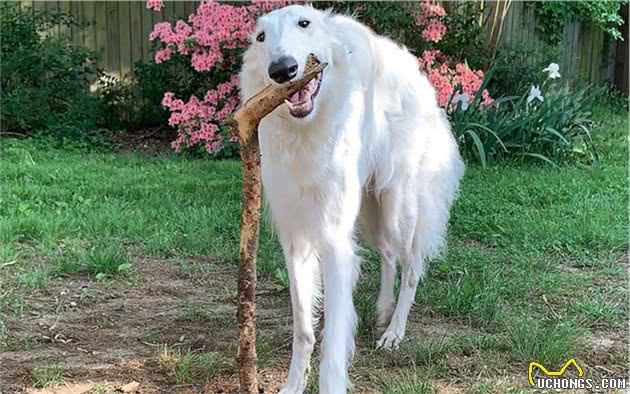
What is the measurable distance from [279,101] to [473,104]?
4.94m

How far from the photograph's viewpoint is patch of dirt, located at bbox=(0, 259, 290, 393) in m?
2.67

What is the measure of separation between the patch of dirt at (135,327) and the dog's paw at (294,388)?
9 cm

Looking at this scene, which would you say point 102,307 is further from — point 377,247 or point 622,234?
point 622,234

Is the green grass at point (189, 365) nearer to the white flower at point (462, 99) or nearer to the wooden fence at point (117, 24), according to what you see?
the white flower at point (462, 99)

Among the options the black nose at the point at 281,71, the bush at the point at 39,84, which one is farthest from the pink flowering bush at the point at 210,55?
the black nose at the point at 281,71

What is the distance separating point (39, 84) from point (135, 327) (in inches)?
217

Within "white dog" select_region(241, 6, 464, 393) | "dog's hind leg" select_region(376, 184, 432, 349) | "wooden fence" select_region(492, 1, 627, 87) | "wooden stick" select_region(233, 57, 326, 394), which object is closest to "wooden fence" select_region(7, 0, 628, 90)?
"wooden fence" select_region(492, 1, 627, 87)

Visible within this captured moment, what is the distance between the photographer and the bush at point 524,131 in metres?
6.51

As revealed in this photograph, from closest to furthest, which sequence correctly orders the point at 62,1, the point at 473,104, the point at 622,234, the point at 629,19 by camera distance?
the point at 622,234 < the point at 473,104 < the point at 62,1 < the point at 629,19

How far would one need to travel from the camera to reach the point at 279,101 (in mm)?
2064

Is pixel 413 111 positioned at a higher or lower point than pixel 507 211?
higher

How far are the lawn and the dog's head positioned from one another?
1097mm

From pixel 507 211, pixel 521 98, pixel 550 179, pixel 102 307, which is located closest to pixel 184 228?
pixel 102 307

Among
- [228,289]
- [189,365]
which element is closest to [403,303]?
[228,289]
